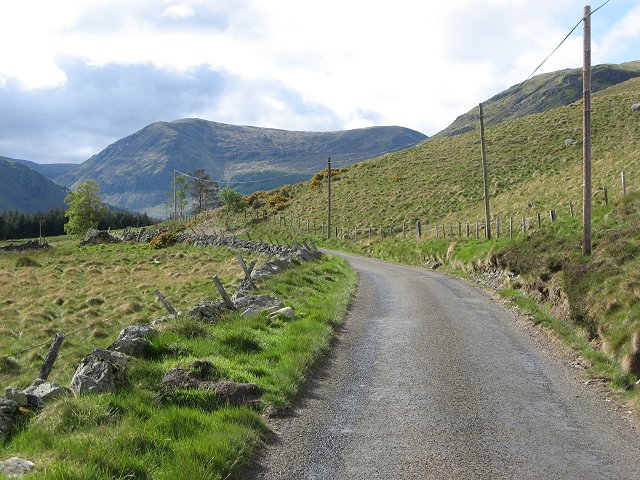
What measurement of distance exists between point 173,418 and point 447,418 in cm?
404

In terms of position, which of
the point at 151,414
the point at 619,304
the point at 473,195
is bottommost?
the point at 151,414

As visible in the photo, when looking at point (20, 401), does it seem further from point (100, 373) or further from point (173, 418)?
point (173, 418)

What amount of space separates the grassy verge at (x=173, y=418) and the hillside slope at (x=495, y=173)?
101 ft

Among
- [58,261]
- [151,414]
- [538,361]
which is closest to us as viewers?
[151,414]

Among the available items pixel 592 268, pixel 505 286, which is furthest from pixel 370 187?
pixel 592 268

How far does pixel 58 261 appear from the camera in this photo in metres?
46.9

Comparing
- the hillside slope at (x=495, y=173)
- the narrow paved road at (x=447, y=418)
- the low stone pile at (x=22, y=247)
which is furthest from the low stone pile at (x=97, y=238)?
the narrow paved road at (x=447, y=418)

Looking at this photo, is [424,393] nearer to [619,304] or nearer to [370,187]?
[619,304]

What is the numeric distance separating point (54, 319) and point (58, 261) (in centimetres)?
2742

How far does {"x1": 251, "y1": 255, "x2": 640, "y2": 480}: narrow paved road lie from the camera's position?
662cm

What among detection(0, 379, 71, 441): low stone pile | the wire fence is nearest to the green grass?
the wire fence

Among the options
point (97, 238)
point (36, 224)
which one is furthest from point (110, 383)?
point (36, 224)

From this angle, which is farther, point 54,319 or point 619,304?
point 54,319

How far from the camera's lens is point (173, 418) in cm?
725
